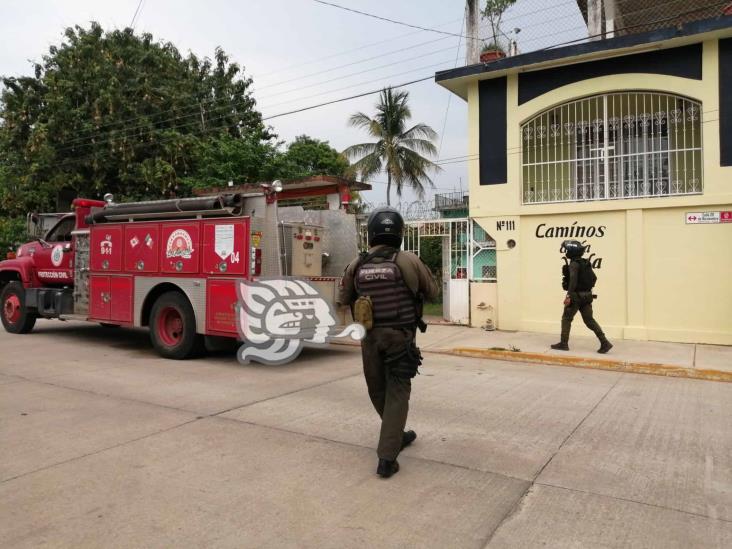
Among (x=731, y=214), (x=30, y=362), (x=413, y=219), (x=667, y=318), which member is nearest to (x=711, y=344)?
(x=667, y=318)

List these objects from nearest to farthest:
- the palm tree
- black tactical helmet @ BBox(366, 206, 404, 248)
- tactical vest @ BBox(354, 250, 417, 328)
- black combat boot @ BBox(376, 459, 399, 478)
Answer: black combat boot @ BBox(376, 459, 399, 478)
tactical vest @ BBox(354, 250, 417, 328)
black tactical helmet @ BBox(366, 206, 404, 248)
the palm tree

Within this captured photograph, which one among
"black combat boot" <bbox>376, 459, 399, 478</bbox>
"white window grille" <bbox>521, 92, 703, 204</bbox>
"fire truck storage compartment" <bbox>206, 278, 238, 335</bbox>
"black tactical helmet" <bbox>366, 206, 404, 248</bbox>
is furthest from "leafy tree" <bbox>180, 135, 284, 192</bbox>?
"black combat boot" <bbox>376, 459, 399, 478</bbox>

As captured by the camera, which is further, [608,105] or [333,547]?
[608,105]

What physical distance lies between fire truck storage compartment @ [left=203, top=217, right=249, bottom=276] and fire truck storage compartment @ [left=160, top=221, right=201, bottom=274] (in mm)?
175

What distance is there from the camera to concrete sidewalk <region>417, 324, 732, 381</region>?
26.2 feet

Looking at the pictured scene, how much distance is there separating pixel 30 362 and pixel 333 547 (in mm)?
7042

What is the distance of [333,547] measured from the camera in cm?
295

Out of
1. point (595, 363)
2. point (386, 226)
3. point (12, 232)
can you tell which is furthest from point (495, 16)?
point (12, 232)

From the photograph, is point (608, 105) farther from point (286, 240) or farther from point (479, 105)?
point (286, 240)

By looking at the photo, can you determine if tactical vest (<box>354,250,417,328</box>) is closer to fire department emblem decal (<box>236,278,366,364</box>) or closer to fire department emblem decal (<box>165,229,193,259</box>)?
fire department emblem decal (<box>236,278,366,364</box>)

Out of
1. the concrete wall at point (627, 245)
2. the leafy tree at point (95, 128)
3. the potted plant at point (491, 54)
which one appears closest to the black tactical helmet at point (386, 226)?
the concrete wall at point (627, 245)

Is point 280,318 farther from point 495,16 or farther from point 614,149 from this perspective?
point 495,16

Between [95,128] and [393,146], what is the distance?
1406cm

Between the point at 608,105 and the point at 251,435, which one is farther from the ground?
the point at 608,105
